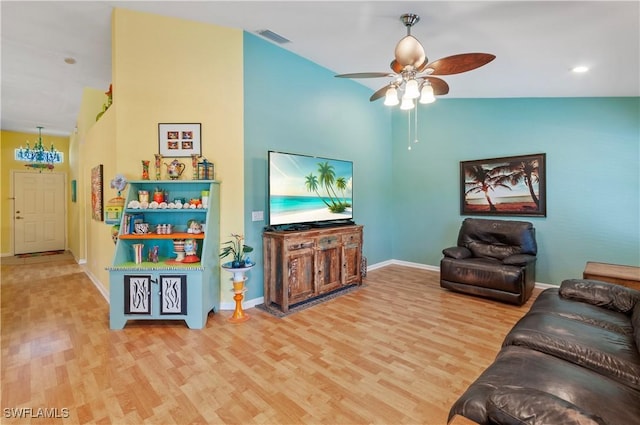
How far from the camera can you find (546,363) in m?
1.51

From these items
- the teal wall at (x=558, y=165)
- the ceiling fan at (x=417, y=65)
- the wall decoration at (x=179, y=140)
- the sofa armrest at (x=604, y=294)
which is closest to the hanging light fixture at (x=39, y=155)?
the wall decoration at (x=179, y=140)

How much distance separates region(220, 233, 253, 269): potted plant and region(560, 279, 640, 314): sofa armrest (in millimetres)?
2978

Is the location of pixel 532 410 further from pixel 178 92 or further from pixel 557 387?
pixel 178 92

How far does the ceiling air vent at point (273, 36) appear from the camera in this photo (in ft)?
11.2

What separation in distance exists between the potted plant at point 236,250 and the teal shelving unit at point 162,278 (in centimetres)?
16

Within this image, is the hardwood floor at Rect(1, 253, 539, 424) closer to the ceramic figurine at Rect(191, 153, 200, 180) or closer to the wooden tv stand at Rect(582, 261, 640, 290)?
the wooden tv stand at Rect(582, 261, 640, 290)

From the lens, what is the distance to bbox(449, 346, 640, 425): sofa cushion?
1.19 m

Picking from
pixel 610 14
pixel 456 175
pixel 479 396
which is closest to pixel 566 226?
pixel 456 175

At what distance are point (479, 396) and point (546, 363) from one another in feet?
1.72

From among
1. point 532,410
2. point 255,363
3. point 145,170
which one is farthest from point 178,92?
point 532,410

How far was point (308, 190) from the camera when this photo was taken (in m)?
3.97

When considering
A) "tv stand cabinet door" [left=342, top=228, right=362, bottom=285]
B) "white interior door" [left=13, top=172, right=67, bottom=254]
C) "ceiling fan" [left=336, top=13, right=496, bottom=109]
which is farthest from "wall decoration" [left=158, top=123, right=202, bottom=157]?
"white interior door" [left=13, top=172, right=67, bottom=254]

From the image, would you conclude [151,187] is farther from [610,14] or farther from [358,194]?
[610,14]

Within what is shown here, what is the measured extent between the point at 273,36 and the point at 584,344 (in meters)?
3.99
